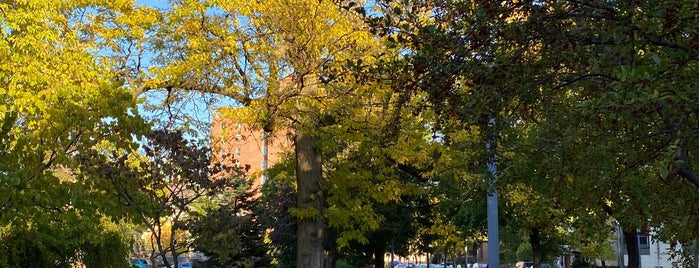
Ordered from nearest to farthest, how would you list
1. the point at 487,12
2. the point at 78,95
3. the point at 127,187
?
the point at 487,12 < the point at 127,187 < the point at 78,95

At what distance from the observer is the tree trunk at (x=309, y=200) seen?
1374 cm

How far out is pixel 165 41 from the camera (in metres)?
12.7

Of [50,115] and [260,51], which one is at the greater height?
[260,51]

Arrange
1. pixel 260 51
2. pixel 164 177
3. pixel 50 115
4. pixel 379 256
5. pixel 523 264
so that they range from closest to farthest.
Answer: pixel 164 177, pixel 50 115, pixel 260 51, pixel 379 256, pixel 523 264

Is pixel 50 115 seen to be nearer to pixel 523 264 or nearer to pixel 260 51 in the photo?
pixel 260 51

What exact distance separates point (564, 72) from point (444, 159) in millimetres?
7835

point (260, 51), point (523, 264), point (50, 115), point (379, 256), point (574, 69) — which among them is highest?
point (260, 51)

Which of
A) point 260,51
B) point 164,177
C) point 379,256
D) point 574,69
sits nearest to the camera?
point 574,69

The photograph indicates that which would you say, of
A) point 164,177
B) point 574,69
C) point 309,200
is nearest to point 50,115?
point 164,177

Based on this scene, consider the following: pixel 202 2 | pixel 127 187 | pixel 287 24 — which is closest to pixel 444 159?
pixel 287 24

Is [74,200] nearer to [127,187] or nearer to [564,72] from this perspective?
[127,187]

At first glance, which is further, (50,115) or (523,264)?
(523,264)

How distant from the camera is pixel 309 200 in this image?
548 inches

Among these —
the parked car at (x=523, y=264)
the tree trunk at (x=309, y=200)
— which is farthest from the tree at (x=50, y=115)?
the parked car at (x=523, y=264)
